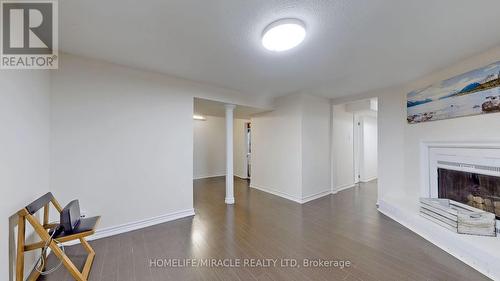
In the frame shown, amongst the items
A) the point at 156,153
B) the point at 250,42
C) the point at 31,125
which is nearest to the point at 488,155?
the point at 250,42

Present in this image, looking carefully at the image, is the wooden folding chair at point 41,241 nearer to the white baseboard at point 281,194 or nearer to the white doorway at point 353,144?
the white baseboard at point 281,194

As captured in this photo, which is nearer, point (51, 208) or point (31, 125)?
point (31, 125)

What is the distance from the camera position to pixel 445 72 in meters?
2.68

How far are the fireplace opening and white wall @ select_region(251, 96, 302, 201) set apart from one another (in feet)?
7.26

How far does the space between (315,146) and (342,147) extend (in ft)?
4.05

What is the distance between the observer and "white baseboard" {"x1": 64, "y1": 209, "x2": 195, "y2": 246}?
7.85 ft

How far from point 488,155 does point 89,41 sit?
189 inches

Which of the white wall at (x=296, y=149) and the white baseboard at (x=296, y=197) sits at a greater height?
the white wall at (x=296, y=149)

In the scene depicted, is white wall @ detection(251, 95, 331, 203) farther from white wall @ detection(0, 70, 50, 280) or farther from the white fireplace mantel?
white wall @ detection(0, 70, 50, 280)

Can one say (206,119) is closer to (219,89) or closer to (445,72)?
(219,89)

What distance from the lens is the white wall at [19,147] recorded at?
1.34 metres

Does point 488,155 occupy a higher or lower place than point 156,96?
lower

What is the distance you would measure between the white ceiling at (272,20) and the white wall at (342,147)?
6.44 ft

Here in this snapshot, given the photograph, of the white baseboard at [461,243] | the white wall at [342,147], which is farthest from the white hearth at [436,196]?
the white wall at [342,147]
